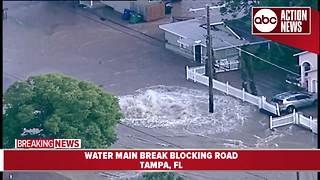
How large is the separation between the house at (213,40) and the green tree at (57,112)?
94 cm

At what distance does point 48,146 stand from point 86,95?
632mm

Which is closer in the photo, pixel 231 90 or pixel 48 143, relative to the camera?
pixel 48 143

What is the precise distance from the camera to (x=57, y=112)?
18.7ft

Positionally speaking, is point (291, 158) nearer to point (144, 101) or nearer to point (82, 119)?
point (82, 119)

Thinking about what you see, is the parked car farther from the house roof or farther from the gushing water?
the house roof

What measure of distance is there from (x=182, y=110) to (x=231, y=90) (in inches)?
10.4

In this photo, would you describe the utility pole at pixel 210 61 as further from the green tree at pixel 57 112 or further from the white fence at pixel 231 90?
the green tree at pixel 57 112

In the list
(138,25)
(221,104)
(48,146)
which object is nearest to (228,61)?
(221,104)

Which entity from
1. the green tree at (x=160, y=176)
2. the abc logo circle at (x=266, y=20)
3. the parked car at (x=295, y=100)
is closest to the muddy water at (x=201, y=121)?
the parked car at (x=295, y=100)

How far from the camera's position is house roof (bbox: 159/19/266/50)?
21.8ft

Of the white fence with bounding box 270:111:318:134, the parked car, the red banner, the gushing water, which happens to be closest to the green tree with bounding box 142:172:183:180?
the red banner

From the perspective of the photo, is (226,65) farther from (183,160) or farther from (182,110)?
(183,160)

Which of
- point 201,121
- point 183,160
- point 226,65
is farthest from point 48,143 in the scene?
point 226,65

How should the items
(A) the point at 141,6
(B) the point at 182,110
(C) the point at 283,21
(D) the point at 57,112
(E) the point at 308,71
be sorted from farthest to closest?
(A) the point at 141,6
(B) the point at 182,110
(E) the point at 308,71
(D) the point at 57,112
(C) the point at 283,21
